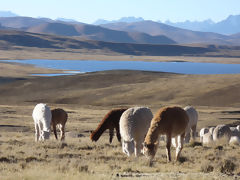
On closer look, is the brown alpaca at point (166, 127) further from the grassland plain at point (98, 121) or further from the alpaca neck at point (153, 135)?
the grassland plain at point (98, 121)

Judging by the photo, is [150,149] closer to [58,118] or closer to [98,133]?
[98,133]

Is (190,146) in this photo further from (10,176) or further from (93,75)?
(93,75)

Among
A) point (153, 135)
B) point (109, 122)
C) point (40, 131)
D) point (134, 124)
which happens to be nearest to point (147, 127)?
point (134, 124)

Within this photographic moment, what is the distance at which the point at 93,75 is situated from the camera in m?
71.6

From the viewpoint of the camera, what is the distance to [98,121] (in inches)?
1361

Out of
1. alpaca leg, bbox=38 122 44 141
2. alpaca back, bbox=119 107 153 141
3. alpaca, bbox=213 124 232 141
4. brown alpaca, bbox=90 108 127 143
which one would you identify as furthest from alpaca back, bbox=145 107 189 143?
alpaca, bbox=213 124 232 141

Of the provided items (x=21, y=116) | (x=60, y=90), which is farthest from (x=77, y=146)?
(x=60, y=90)

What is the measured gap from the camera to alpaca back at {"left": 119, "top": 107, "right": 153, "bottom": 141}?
1318 cm

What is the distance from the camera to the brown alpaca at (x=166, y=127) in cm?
1140

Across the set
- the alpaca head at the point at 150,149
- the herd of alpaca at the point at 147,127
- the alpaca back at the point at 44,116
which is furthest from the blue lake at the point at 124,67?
the alpaca head at the point at 150,149

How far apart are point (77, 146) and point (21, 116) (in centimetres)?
2256

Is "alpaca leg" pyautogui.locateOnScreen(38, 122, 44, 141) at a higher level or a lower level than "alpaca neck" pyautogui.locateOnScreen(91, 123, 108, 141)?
lower

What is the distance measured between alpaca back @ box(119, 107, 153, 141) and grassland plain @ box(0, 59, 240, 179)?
67cm

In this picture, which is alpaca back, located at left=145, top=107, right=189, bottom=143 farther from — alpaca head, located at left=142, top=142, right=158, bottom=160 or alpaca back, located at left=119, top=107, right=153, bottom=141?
alpaca back, located at left=119, top=107, right=153, bottom=141
